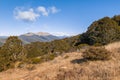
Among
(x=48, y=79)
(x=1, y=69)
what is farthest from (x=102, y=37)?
A: (x=48, y=79)

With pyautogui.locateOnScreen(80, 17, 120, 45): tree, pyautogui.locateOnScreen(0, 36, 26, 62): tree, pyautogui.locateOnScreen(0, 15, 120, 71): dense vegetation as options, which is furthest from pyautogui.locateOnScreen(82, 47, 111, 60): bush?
pyautogui.locateOnScreen(80, 17, 120, 45): tree

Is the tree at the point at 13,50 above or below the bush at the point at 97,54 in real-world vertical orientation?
above

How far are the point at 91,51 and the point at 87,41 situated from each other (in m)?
21.5

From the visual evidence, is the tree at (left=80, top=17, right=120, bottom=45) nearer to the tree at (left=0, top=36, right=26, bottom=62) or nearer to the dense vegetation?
the dense vegetation

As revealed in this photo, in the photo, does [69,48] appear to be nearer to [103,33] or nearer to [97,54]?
[103,33]

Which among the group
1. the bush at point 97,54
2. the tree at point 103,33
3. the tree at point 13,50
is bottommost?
the bush at point 97,54

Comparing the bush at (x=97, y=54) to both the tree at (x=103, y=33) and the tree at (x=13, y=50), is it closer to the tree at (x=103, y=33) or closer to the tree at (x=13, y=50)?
the tree at (x=13, y=50)

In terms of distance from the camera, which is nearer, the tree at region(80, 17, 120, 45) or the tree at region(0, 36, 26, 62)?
the tree at region(0, 36, 26, 62)

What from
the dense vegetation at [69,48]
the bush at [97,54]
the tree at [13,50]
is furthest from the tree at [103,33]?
the bush at [97,54]

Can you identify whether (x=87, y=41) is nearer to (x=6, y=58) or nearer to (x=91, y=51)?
(x=6, y=58)

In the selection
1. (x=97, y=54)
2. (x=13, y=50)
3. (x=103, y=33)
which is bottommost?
(x=97, y=54)

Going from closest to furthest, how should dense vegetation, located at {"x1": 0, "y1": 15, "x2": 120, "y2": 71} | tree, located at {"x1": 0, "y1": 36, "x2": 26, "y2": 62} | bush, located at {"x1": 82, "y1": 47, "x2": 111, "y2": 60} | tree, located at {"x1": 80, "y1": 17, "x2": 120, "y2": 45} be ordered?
bush, located at {"x1": 82, "y1": 47, "x2": 111, "y2": 60}, dense vegetation, located at {"x1": 0, "y1": 15, "x2": 120, "y2": 71}, tree, located at {"x1": 0, "y1": 36, "x2": 26, "y2": 62}, tree, located at {"x1": 80, "y1": 17, "x2": 120, "y2": 45}

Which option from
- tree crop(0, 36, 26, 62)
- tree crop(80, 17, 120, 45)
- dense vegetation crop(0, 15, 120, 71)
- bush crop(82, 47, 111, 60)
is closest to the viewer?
bush crop(82, 47, 111, 60)

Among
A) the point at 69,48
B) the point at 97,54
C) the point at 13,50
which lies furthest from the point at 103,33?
the point at 97,54
